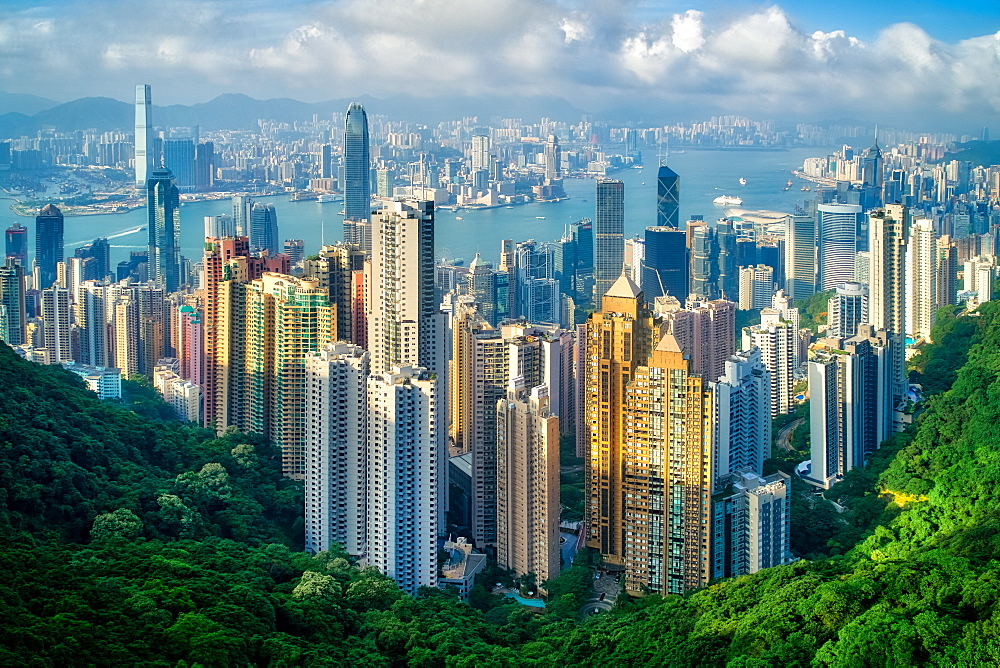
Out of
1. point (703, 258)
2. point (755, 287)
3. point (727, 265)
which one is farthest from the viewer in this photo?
point (727, 265)

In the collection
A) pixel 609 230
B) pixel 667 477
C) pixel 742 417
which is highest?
pixel 609 230

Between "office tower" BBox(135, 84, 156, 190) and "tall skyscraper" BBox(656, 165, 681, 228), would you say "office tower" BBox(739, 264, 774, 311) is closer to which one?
"tall skyscraper" BBox(656, 165, 681, 228)

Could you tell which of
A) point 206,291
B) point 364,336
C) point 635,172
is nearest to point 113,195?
point 635,172

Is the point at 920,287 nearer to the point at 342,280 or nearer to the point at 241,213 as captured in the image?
the point at 342,280

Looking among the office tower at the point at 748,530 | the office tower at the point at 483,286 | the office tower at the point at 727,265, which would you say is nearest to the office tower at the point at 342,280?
the office tower at the point at 748,530

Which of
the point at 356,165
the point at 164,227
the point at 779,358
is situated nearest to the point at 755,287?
the point at 779,358

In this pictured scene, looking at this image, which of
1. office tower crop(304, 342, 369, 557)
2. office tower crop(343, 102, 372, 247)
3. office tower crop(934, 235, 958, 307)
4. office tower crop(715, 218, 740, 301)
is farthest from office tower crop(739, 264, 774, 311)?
office tower crop(304, 342, 369, 557)

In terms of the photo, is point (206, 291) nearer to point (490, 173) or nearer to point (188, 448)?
point (188, 448)
